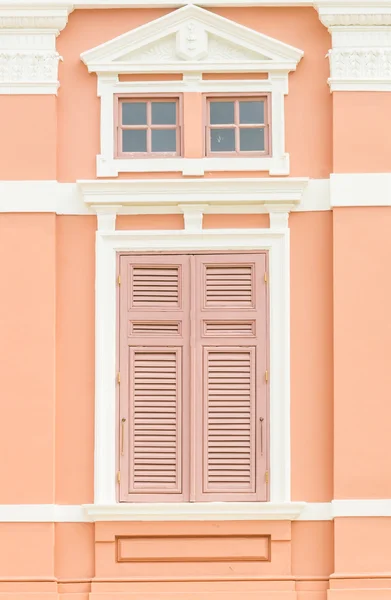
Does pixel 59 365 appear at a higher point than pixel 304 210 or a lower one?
lower

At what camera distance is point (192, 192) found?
30.0ft

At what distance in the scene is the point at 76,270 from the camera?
30.2ft

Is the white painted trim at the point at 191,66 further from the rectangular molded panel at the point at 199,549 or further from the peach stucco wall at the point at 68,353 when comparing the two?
the rectangular molded panel at the point at 199,549

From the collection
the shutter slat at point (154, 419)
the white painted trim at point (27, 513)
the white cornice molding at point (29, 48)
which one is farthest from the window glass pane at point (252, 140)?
the white painted trim at point (27, 513)

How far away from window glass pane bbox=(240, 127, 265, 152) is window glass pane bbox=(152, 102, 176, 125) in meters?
0.56

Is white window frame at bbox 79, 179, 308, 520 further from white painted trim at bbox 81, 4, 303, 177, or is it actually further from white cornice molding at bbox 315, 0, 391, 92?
white cornice molding at bbox 315, 0, 391, 92

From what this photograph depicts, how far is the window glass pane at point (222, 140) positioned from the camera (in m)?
9.34

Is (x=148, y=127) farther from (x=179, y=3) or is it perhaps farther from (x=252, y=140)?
(x=179, y=3)

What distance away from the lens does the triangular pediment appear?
30.3 feet

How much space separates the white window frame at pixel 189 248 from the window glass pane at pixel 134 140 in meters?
0.37

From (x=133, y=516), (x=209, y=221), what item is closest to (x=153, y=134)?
(x=209, y=221)

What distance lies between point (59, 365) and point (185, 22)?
9.27 ft

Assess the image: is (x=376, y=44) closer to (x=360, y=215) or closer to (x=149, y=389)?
(x=360, y=215)

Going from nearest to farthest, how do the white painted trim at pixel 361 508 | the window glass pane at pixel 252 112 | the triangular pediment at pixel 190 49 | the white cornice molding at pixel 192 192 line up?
the white painted trim at pixel 361 508 < the white cornice molding at pixel 192 192 < the triangular pediment at pixel 190 49 < the window glass pane at pixel 252 112
